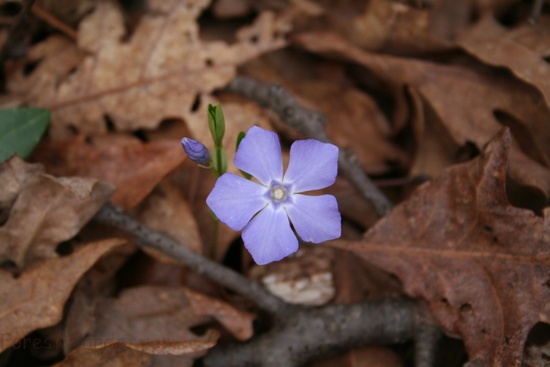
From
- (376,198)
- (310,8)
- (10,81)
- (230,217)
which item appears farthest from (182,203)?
(310,8)

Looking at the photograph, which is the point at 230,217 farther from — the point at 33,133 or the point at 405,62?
the point at 405,62

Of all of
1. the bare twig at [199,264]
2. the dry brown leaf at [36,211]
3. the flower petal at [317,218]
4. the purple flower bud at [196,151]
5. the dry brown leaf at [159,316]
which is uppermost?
the purple flower bud at [196,151]

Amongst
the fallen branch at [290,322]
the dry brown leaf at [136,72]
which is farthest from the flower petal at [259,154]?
the dry brown leaf at [136,72]

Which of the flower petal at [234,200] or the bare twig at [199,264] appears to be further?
the bare twig at [199,264]

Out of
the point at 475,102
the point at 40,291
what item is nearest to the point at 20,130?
the point at 40,291

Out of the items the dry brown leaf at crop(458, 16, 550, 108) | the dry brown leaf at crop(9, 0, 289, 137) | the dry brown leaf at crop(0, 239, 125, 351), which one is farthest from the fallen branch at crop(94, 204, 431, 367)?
the dry brown leaf at crop(458, 16, 550, 108)

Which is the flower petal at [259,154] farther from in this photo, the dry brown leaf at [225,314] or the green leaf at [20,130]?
the green leaf at [20,130]
